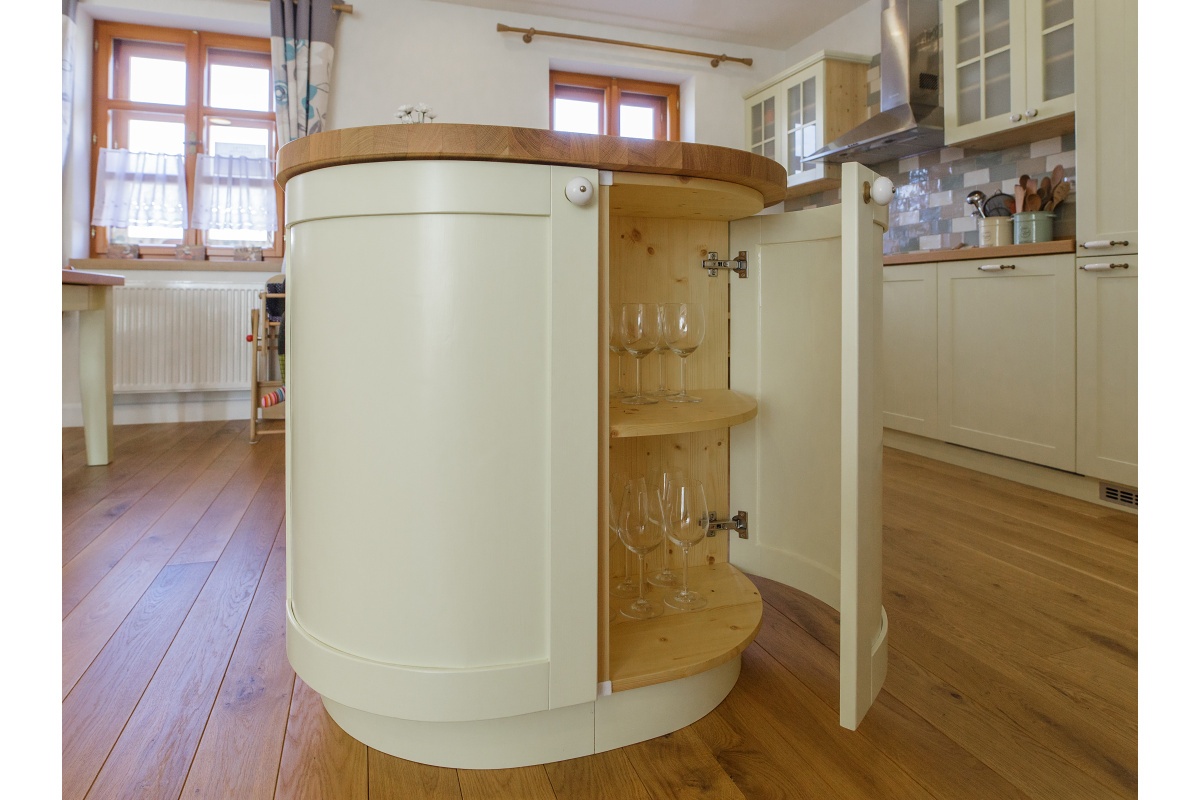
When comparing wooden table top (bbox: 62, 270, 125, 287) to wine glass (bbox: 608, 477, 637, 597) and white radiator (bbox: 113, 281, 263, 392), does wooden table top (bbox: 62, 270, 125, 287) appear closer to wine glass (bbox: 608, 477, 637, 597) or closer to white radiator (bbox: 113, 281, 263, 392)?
white radiator (bbox: 113, 281, 263, 392)

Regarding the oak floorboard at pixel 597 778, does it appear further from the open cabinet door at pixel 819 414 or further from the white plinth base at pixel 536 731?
the open cabinet door at pixel 819 414

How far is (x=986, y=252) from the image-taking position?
3.06m

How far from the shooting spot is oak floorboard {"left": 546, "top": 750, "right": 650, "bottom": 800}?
3.49 ft

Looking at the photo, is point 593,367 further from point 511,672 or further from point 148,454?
point 148,454

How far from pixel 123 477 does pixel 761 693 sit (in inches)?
113

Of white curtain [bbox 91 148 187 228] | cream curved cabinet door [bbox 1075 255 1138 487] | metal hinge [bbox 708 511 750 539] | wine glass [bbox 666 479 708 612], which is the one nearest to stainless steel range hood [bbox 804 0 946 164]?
cream curved cabinet door [bbox 1075 255 1138 487]

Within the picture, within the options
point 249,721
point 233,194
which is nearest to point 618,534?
point 249,721

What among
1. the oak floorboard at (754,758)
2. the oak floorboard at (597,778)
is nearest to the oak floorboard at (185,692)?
the oak floorboard at (597,778)

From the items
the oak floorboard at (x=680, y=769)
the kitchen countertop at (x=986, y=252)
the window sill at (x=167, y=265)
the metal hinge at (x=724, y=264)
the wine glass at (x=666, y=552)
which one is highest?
the window sill at (x=167, y=265)

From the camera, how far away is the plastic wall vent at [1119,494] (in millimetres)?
2535

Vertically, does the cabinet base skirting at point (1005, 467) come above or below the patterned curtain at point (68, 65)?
below

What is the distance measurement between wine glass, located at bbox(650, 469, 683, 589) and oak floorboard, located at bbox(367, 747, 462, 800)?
1.75ft

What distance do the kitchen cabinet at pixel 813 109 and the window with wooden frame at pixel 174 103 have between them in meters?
3.20

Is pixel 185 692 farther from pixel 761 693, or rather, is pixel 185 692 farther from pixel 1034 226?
pixel 1034 226
